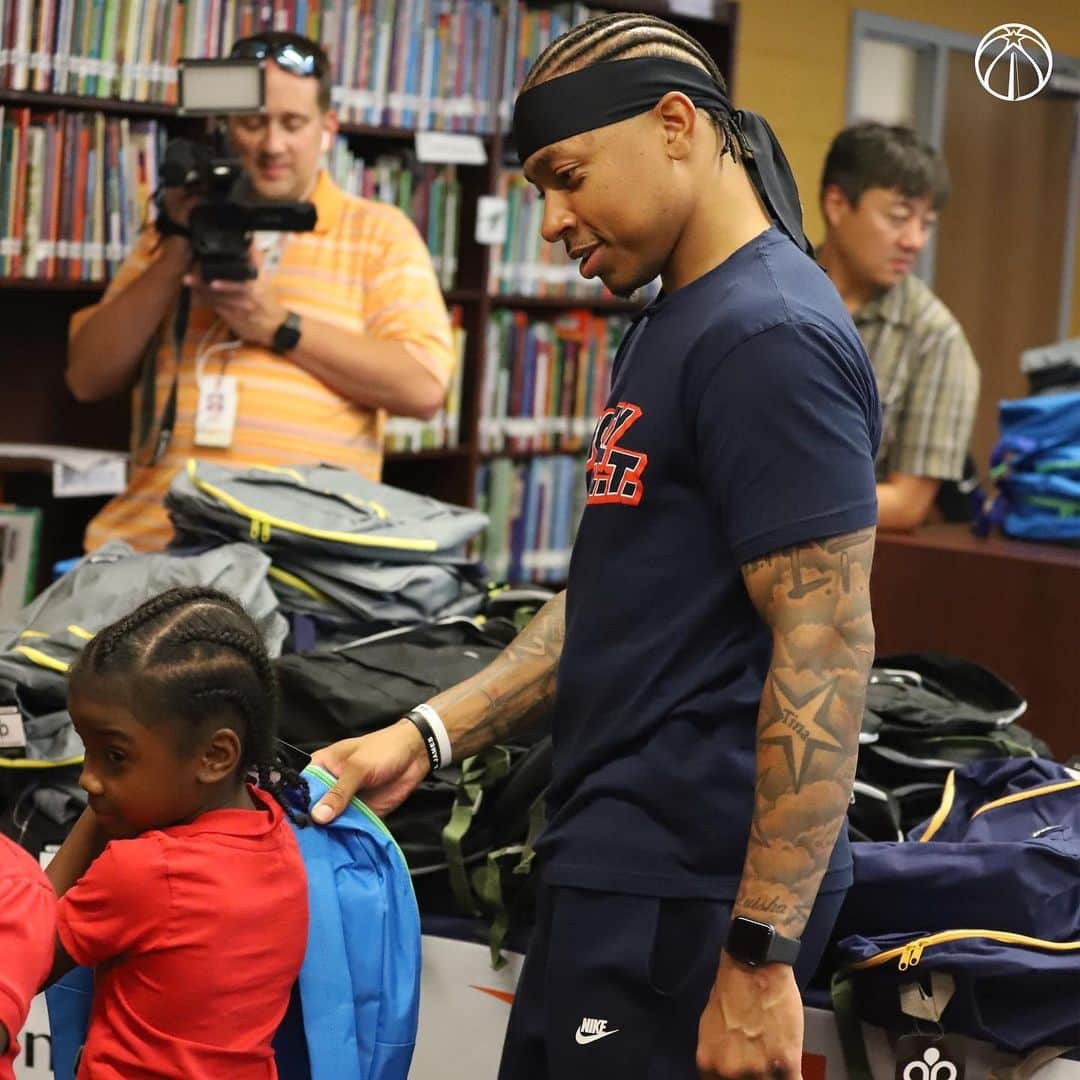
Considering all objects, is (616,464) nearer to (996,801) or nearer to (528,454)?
(996,801)

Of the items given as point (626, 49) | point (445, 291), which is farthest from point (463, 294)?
point (626, 49)

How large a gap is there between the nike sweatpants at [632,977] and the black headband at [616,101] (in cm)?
57

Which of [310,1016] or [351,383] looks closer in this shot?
[310,1016]

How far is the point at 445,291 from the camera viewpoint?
14.1ft

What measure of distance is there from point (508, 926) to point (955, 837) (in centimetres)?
54

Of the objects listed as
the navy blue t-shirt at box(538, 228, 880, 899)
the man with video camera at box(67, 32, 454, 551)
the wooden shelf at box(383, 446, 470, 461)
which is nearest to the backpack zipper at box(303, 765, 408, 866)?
the navy blue t-shirt at box(538, 228, 880, 899)

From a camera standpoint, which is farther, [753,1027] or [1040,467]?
[1040,467]

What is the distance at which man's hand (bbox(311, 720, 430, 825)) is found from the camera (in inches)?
64.2

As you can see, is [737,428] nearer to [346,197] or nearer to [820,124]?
[346,197]

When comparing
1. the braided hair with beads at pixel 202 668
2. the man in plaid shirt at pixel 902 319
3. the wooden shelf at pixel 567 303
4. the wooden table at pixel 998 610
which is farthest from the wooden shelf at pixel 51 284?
the braided hair with beads at pixel 202 668

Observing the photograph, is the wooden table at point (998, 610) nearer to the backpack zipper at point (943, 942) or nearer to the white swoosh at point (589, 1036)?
the backpack zipper at point (943, 942)

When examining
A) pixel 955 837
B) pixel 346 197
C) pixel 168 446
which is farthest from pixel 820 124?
pixel 955 837

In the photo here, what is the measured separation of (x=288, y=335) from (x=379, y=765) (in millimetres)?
1422

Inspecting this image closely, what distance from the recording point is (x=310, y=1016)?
155 centimetres
